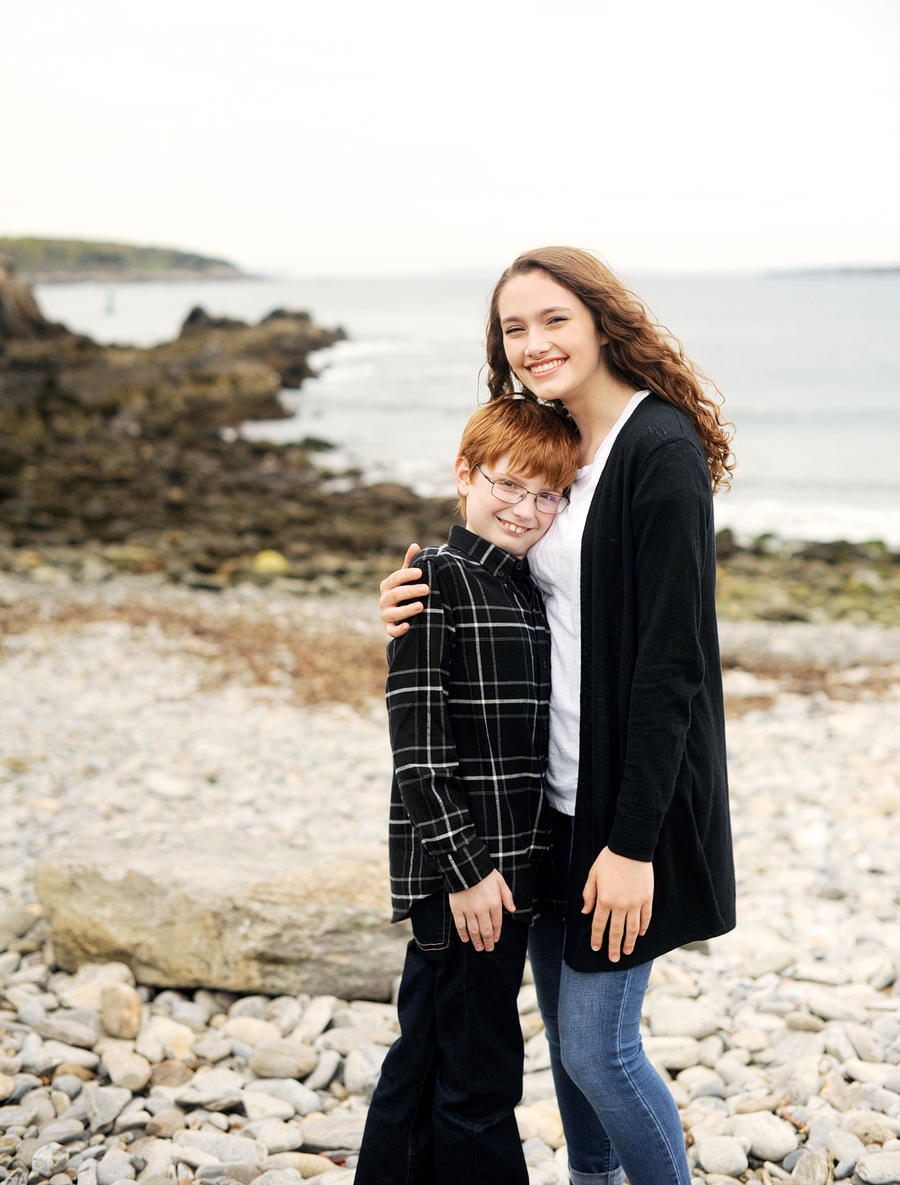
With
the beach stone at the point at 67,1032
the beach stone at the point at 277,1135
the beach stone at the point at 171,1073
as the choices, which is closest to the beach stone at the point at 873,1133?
the beach stone at the point at 277,1135

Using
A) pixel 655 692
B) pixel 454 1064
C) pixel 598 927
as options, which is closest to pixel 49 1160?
pixel 454 1064

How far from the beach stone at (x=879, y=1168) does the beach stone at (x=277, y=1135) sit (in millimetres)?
1583

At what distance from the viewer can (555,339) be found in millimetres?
2186

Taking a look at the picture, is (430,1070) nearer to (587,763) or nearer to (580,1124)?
(580,1124)

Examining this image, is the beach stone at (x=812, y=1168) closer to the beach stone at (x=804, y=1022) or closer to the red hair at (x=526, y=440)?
the beach stone at (x=804, y=1022)

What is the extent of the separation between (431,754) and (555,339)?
0.96 metres

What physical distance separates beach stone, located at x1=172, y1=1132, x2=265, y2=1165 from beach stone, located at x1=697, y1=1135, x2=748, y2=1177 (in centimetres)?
128

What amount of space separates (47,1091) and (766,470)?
22445 millimetres

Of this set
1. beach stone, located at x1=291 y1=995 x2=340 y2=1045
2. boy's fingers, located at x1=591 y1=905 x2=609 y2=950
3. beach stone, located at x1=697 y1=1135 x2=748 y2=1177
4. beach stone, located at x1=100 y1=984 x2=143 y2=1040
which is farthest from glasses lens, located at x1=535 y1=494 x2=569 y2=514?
beach stone, located at x1=100 y1=984 x2=143 y2=1040

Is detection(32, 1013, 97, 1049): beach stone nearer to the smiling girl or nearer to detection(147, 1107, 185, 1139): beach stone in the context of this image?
detection(147, 1107, 185, 1139): beach stone

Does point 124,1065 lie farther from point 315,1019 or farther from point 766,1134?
point 766,1134

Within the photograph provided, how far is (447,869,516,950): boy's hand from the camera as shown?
2.04m

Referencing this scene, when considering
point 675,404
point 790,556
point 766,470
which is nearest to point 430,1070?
point 675,404

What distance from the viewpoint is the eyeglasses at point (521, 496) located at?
2213 millimetres
